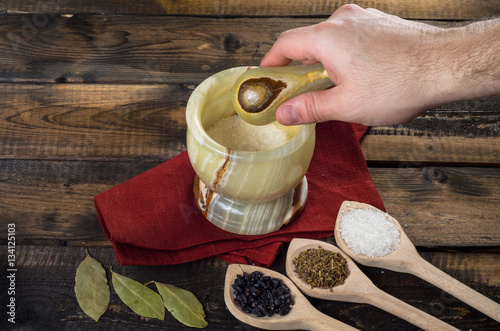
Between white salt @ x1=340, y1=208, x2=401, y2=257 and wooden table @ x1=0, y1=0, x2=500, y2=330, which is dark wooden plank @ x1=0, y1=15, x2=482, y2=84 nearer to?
wooden table @ x1=0, y1=0, x2=500, y2=330

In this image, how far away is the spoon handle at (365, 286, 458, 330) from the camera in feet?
2.84

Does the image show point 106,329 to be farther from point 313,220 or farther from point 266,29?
point 266,29

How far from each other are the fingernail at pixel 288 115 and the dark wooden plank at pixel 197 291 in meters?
0.33

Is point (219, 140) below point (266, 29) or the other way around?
below

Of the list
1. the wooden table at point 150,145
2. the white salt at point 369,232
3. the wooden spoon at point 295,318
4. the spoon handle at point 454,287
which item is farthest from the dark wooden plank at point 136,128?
the wooden spoon at point 295,318

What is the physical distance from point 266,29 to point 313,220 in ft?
2.05

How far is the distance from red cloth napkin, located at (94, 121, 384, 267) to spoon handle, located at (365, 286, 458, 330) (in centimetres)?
18

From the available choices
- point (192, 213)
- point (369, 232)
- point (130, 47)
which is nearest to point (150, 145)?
point (192, 213)

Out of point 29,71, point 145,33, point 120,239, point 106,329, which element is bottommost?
point 106,329

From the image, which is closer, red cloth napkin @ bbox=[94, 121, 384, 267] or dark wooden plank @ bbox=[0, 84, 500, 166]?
red cloth napkin @ bbox=[94, 121, 384, 267]

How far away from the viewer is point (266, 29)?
1379mm

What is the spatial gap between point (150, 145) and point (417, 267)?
0.68 m

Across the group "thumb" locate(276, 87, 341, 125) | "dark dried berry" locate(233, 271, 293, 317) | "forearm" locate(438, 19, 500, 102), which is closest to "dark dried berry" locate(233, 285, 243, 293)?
"dark dried berry" locate(233, 271, 293, 317)

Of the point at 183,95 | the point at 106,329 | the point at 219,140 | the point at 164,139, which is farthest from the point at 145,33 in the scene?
the point at 106,329
